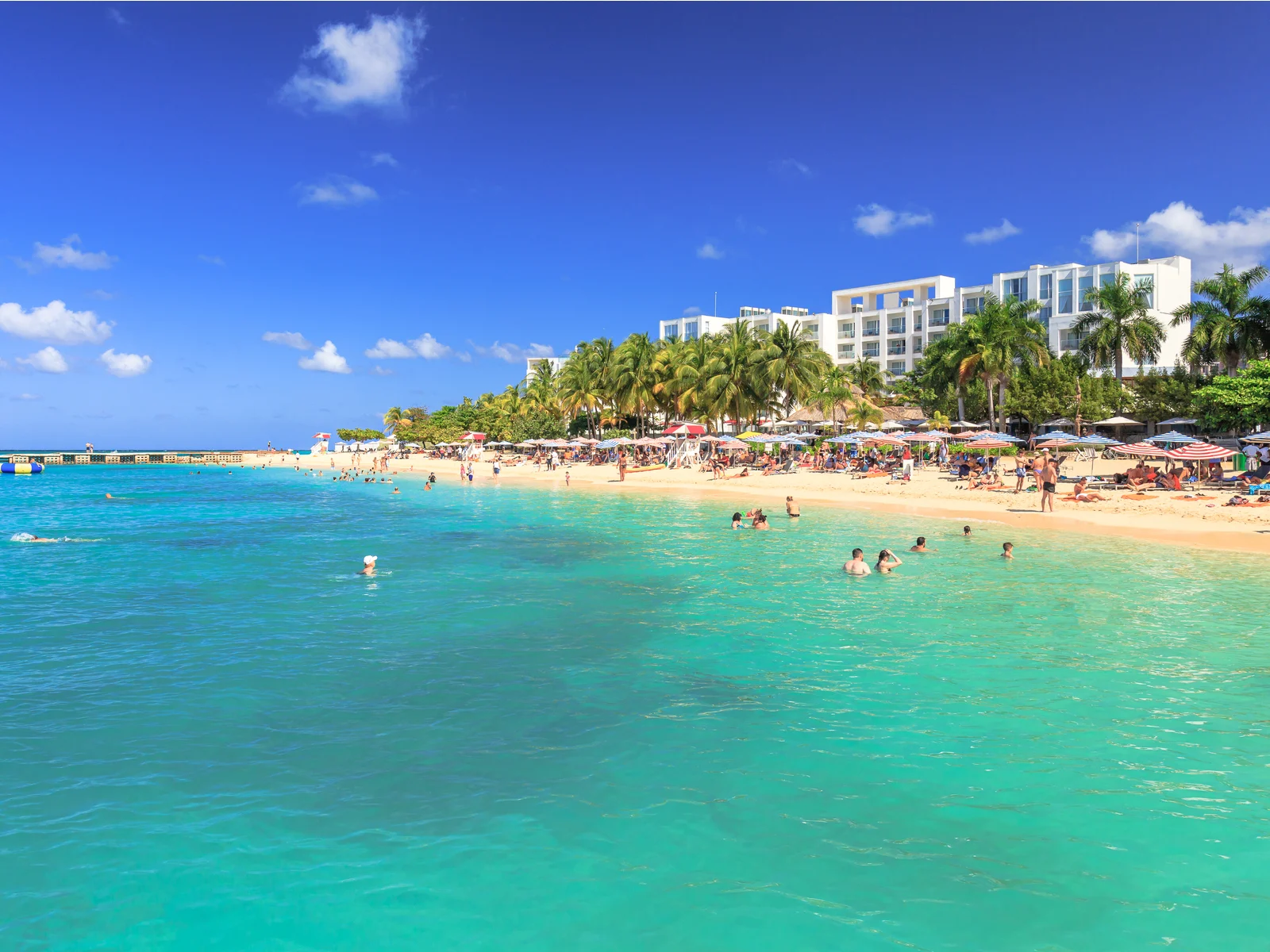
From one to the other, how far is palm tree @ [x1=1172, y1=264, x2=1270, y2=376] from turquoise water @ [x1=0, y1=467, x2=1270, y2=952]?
3673 centimetres

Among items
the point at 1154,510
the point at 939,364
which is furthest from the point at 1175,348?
the point at 1154,510

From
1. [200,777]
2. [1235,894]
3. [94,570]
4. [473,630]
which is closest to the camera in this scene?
[1235,894]

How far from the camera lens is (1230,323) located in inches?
1757

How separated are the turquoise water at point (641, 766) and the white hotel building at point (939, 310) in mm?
59925

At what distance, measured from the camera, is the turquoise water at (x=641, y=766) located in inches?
214

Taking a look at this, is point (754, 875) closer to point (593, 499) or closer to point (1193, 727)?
point (1193, 727)

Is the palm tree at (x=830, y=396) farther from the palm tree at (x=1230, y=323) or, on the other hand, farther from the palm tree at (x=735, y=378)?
the palm tree at (x=1230, y=323)

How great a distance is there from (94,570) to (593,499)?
22.9 meters

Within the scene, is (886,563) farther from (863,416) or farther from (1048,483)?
(863,416)

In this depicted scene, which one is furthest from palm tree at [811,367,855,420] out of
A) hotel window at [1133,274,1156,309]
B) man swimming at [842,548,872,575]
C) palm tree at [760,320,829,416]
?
man swimming at [842,548,872,575]

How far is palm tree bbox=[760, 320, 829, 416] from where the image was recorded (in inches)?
2130

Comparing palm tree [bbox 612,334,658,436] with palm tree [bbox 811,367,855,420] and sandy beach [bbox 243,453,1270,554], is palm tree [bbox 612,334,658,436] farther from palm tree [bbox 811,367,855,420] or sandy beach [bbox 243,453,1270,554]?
palm tree [bbox 811,367,855,420]

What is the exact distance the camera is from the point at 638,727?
8617mm

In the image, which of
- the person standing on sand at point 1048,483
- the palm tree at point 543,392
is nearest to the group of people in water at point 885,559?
the person standing on sand at point 1048,483
